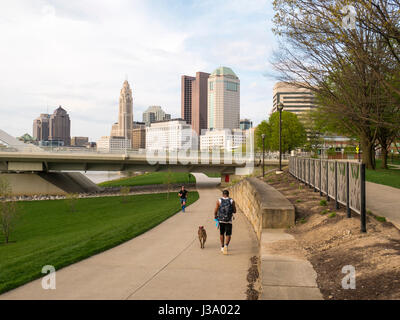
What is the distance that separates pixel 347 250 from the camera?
19.5ft

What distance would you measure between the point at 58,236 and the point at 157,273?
10.1 meters

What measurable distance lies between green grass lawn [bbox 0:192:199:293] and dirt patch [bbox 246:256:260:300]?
4369 mm

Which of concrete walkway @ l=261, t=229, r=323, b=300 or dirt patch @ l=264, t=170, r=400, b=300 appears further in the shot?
concrete walkway @ l=261, t=229, r=323, b=300

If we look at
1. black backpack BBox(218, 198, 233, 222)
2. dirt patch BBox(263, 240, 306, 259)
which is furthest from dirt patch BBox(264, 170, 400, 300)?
black backpack BBox(218, 198, 233, 222)

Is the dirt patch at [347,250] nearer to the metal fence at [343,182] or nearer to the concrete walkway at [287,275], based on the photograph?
the concrete walkway at [287,275]

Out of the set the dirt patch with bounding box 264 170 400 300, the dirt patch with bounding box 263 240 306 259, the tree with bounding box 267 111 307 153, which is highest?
the tree with bounding box 267 111 307 153

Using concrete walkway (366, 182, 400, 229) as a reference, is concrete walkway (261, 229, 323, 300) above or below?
below

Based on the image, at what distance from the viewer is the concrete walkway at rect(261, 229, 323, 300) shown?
15.0 feet

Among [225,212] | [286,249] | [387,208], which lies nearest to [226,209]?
[225,212]

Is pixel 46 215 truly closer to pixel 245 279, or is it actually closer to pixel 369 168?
pixel 245 279

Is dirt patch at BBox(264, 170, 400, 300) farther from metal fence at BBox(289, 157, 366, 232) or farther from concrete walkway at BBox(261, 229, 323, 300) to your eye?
metal fence at BBox(289, 157, 366, 232)

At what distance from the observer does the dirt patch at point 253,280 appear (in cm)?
557

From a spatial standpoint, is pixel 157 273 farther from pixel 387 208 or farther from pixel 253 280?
pixel 387 208
